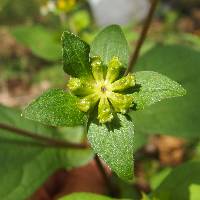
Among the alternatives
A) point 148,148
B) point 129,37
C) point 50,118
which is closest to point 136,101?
point 50,118

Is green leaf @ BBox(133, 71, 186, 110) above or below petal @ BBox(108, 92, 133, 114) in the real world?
above

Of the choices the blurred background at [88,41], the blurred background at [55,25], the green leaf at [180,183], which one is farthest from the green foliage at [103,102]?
the blurred background at [55,25]

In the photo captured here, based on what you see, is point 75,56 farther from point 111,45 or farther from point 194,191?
point 194,191

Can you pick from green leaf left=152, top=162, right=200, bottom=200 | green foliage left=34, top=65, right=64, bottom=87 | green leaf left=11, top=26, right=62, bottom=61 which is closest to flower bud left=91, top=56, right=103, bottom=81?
green leaf left=152, top=162, right=200, bottom=200

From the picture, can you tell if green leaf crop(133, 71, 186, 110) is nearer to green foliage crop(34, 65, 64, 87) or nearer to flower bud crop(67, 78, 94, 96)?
flower bud crop(67, 78, 94, 96)

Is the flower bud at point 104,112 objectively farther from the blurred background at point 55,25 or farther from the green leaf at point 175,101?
the blurred background at point 55,25

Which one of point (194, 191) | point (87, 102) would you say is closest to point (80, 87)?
point (87, 102)

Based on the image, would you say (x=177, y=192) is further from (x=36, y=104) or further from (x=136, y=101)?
(x=36, y=104)
